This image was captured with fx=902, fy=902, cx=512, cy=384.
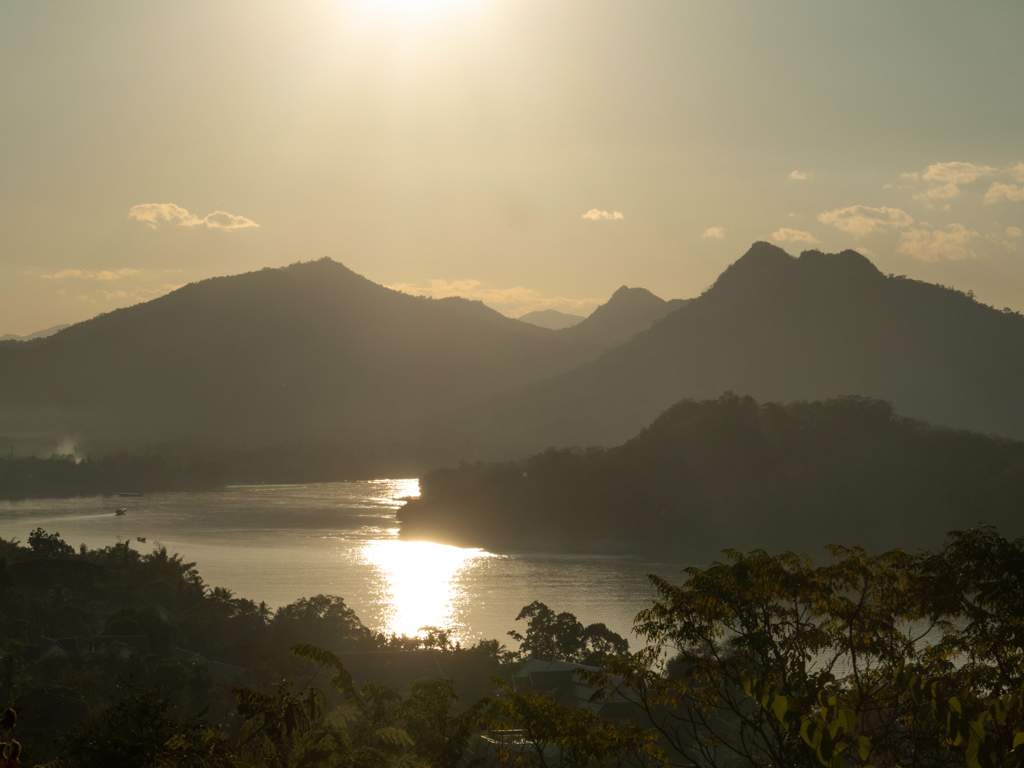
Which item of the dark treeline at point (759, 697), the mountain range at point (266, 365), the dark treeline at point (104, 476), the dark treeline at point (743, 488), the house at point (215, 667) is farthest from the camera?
the mountain range at point (266, 365)

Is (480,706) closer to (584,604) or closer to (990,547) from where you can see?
(990,547)

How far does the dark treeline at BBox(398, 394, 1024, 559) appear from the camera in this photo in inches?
2269

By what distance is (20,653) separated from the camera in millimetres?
19891

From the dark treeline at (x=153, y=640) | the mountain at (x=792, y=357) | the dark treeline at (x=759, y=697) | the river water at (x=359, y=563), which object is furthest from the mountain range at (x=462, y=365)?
the dark treeline at (x=759, y=697)

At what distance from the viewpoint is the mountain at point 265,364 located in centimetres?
15012

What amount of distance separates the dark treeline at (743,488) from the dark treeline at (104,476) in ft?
122

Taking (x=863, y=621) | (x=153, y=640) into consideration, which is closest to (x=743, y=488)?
(x=153, y=640)

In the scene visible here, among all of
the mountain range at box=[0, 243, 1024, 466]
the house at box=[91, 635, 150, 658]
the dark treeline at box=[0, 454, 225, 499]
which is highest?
the mountain range at box=[0, 243, 1024, 466]

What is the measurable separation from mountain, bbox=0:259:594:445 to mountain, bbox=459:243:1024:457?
75.9ft

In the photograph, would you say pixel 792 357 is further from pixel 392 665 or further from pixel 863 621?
pixel 863 621

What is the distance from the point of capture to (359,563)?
4600cm

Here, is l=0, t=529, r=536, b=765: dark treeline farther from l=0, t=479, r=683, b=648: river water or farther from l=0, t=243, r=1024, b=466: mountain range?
l=0, t=243, r=1024, b=466: mountain range

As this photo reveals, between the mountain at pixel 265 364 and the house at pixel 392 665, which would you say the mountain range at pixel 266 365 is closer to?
the mountain at pixel 265 364

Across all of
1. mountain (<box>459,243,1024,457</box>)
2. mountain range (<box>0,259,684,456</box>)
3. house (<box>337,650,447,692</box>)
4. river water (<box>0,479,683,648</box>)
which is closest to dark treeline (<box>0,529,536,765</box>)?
house (<box>337,650,447,692</box>)
